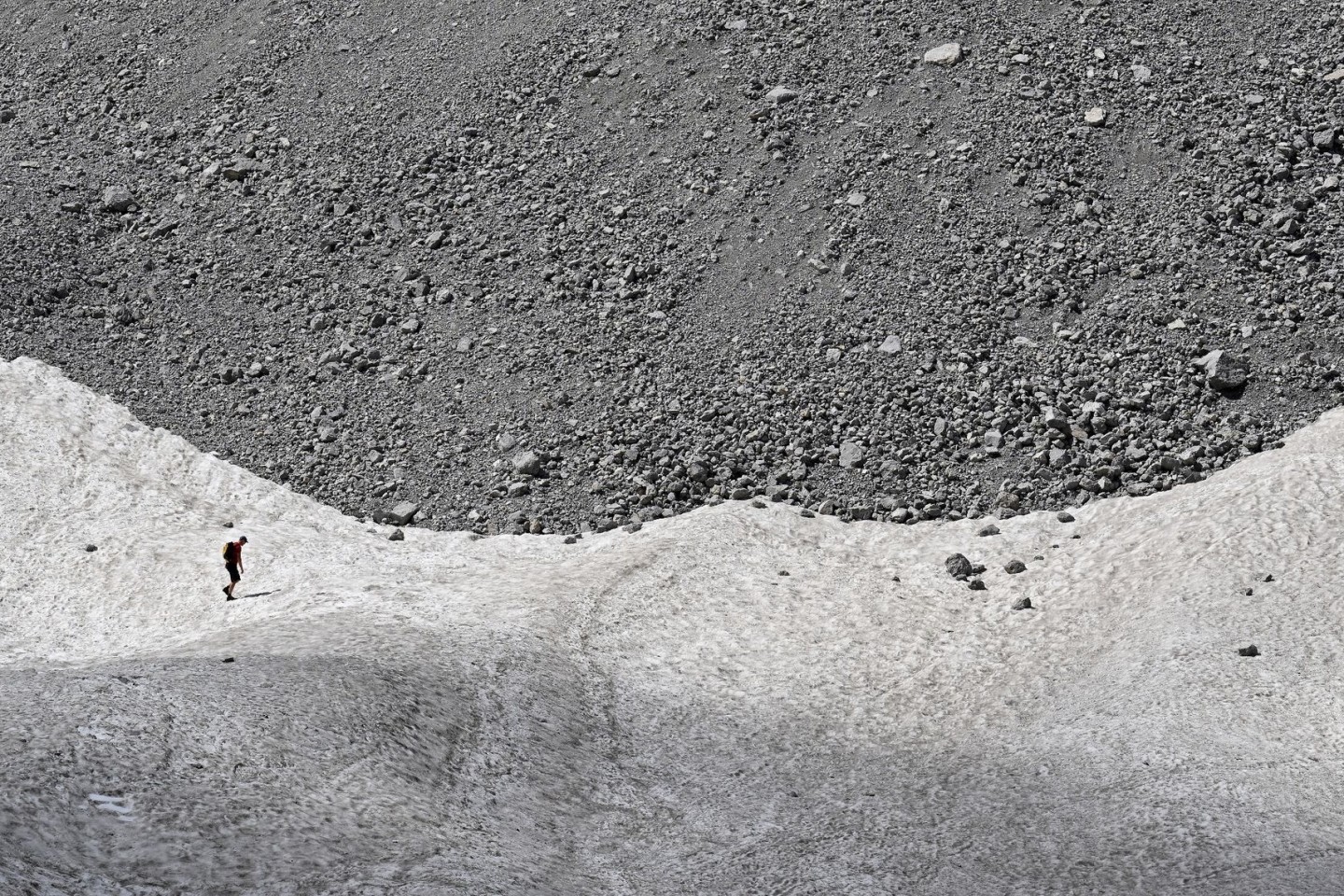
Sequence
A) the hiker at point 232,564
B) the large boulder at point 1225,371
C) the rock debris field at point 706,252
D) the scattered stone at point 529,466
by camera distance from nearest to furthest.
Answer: the hiker at point 232,564 → the large boulder at point 1225,371 → the rock debris field at point 706,252 → the scattered stone at point 529,466

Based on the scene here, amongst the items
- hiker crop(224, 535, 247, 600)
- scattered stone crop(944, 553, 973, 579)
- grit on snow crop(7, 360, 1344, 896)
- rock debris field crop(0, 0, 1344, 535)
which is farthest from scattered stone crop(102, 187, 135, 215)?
scattered stone crop(944, 553, 973, 579)

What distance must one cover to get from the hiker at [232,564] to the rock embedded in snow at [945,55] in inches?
656

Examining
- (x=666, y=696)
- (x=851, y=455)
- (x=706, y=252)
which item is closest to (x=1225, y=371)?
(x=851, y=455)

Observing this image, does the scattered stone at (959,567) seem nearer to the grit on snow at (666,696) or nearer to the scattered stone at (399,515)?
the grit on snow at (666,696)

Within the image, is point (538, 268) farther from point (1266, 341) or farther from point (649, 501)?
point (1266, 341)

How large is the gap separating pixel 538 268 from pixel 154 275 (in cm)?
813

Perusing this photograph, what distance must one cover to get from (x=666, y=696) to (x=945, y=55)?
52.8 feet

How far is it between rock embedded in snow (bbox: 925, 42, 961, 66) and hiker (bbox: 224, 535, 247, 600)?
16.7m

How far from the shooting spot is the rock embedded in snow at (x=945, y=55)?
24812 millimetres

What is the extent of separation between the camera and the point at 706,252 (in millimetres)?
22562

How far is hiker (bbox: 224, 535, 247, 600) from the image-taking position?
16.4 metres

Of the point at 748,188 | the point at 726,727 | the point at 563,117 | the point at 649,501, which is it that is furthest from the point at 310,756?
the point at 563,117

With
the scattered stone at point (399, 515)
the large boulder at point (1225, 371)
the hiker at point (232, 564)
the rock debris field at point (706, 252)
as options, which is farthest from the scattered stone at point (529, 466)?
the large boulder at point (1225, 371)

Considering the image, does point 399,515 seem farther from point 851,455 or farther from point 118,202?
point 118,202
